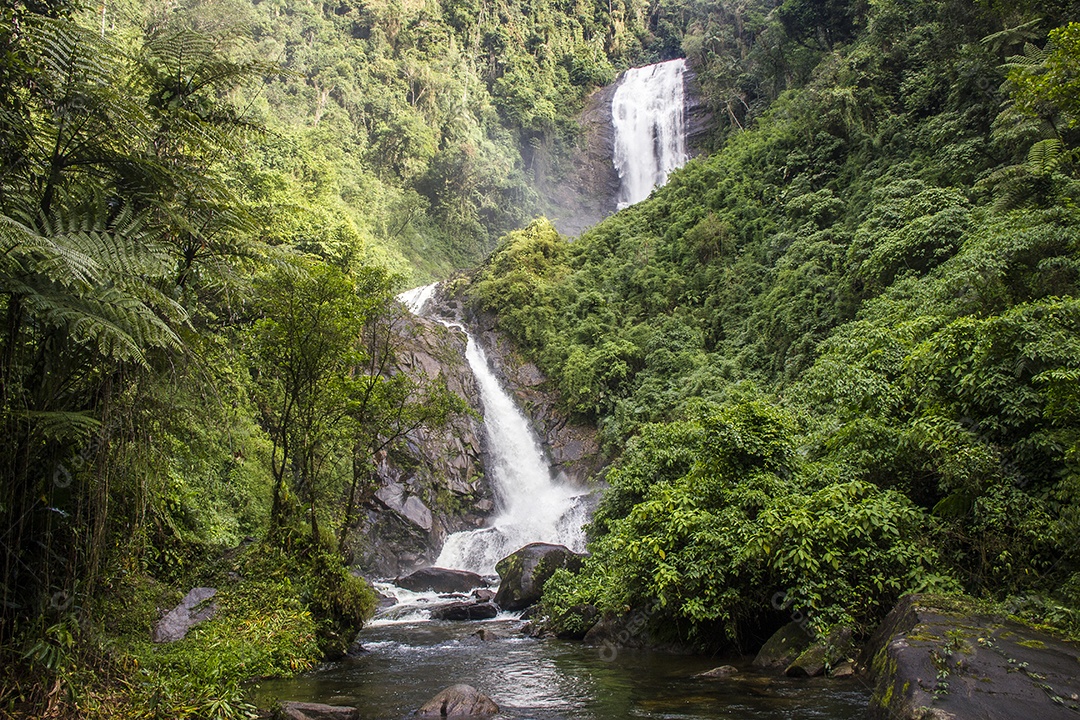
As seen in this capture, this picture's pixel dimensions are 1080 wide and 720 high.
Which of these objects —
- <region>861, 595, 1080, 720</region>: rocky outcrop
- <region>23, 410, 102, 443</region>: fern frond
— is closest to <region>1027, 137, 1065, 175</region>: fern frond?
<region>861, 595, 1080, 720</region>: rocky outcrop

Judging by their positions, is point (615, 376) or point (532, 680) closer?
point (532, 680)

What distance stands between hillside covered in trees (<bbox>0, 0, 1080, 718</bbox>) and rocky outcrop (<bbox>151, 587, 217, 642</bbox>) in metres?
0.25

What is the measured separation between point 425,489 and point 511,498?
3.68m

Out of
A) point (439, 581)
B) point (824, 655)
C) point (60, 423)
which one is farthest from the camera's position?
point (439, 581)

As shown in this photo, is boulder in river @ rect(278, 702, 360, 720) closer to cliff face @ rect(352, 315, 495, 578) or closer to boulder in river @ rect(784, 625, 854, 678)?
boulder in river @ rect(784, 625, 854, 678)

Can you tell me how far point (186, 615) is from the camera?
884cm

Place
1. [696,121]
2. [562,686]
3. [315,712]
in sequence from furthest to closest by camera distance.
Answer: [696,121] → [562,686] → [315,712]

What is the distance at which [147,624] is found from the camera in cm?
638

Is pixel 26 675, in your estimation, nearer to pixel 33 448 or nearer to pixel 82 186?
pixel 33 448

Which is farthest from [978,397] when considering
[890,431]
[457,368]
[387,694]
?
[457,368]

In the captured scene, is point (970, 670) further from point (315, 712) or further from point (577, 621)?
point (577, 621)

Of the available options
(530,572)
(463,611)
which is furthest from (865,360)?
(463,611)

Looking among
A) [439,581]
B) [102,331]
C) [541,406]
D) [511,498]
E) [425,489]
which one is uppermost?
[541,406]

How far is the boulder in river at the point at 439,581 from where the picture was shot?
712 inches
